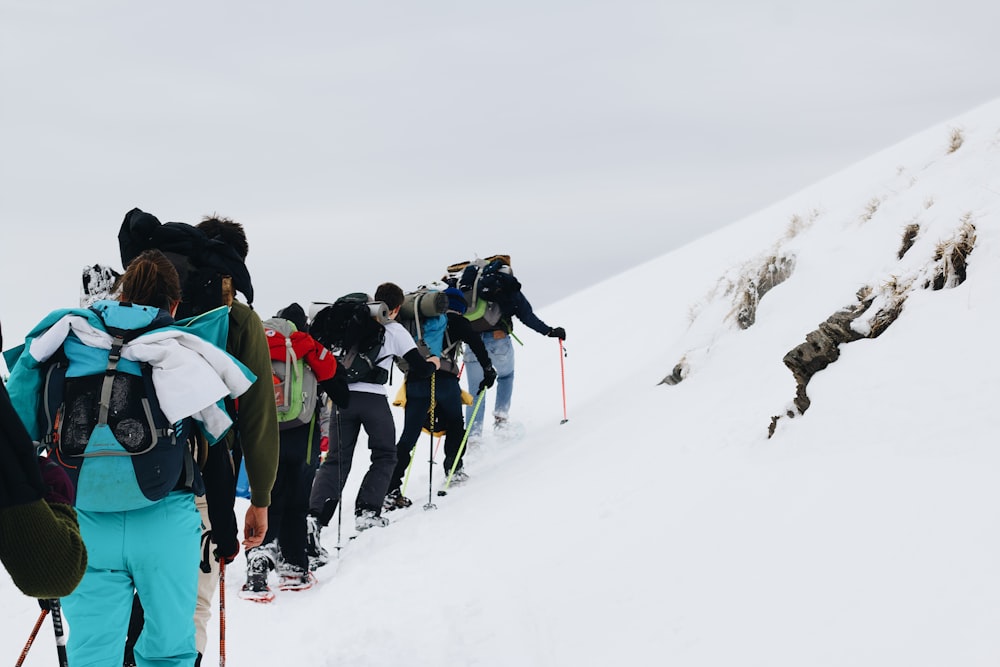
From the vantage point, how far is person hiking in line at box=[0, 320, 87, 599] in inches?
77.5

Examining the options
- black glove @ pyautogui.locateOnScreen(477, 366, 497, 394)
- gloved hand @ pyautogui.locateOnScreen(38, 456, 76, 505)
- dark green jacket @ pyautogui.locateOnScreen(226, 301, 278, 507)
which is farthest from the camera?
black glove @ pyautogui.locateOnScreen(477, 366, 497, 394)

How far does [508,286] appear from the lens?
10.3 m

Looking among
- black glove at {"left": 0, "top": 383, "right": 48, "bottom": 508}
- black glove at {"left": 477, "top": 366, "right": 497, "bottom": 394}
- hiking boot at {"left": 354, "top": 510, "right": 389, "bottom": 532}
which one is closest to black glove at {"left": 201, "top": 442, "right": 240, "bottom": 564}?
black glove at {"left": 0, "top": 383, "right": 48, "bottom": 508}

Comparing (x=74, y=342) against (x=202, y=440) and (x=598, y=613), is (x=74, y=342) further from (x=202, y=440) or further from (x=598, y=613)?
(x=598, y=613)

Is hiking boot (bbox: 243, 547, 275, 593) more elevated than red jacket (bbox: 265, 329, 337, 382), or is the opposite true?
red jacket (bbox: 265, 329, 337, 382)

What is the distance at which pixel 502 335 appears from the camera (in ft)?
35.1

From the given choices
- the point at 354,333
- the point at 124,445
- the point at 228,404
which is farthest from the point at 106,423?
the point at 354,333

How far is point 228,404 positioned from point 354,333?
4.04 m

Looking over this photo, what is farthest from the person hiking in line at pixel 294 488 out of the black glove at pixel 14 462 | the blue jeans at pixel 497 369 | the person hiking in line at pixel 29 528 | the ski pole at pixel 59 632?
the black glove at pixel 14 462

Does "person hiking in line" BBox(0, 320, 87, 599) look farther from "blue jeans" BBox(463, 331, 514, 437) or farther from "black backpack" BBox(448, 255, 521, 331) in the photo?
"black backpack" BBox(448, 255, 521, 331)

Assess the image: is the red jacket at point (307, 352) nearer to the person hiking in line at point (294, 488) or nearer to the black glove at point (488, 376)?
the person hiking in line at point (294, 488)

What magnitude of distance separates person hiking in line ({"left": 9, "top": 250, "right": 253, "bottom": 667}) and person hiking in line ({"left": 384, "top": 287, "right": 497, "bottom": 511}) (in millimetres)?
4932

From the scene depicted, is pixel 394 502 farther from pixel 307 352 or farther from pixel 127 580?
pixel 127 580

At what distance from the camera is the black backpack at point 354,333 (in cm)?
769
